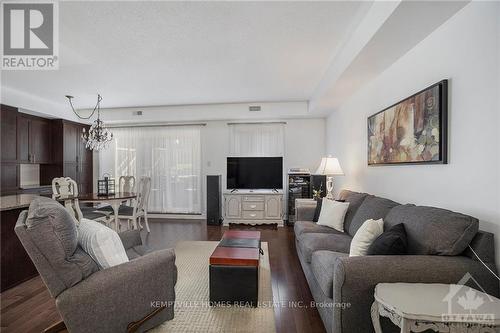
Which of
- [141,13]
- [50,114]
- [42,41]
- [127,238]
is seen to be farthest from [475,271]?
[50,114]

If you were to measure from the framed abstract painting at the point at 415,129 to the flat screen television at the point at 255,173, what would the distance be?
2.61m

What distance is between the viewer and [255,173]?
5375 millimetres

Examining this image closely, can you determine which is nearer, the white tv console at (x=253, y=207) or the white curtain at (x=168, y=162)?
the white tv console at (x=253, y=207)

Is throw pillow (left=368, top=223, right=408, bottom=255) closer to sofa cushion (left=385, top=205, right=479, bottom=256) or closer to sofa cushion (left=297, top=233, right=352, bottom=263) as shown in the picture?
sofa cushion (left=385, top=205, right=479, bottom=256)

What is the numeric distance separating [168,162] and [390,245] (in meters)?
5.12

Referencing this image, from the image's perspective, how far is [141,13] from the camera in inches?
81.0

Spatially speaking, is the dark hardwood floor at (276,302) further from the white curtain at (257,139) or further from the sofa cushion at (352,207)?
the white curtain at (257,139)

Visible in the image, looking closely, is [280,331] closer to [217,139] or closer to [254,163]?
[254,163]

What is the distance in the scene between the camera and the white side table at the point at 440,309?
1.05 metres

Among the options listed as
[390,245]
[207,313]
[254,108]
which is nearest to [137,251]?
[207,313]

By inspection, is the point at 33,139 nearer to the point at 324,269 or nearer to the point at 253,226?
the point at 253,226

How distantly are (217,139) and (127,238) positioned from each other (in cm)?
368

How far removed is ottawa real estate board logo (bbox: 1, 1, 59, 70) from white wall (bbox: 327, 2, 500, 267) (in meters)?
3.19

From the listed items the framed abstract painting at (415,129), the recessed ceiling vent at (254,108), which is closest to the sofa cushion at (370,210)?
the framed abstract painting at (415,129)
